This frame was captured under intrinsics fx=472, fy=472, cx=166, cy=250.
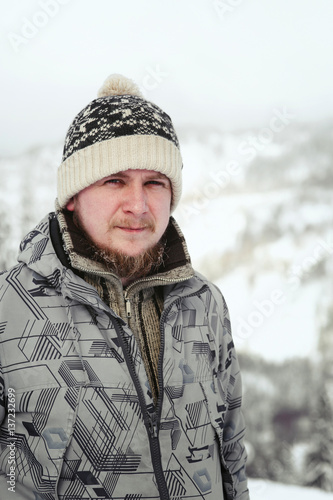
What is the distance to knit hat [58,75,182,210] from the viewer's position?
1167mm

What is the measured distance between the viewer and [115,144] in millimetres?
1172

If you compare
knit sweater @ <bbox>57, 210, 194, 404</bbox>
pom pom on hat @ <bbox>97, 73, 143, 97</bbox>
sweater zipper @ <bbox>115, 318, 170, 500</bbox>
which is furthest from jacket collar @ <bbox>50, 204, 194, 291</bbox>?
pom pom on hat @ <bbox>97, 73, 143, 97</bbox>

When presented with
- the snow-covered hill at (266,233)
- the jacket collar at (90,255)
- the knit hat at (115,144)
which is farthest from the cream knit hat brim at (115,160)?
the snow-covered hill at (266,233)

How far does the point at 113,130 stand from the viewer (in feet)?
3.91

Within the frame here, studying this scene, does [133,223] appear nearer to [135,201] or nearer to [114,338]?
[135,201]

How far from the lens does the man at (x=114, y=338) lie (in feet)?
3.33

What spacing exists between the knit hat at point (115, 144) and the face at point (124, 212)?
3 centimetres

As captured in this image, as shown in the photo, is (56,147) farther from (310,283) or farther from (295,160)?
(310,283)

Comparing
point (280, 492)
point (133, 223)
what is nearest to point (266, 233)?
point (280, 492)

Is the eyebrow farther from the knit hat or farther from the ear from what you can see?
the ear

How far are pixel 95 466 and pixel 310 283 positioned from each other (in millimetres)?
2225

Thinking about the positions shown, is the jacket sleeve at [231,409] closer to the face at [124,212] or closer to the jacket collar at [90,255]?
the jacket collar at [90,255]

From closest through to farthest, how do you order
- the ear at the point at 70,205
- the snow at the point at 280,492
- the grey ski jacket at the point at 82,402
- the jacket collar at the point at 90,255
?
1. the grey ski jacket at the point at 82,402
2. the jacket collar at the point at 90,255
3. the ear at the point at 70,205
4. the snow at the point at 280,492

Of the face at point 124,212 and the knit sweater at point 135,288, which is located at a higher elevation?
the face at point 124,212
